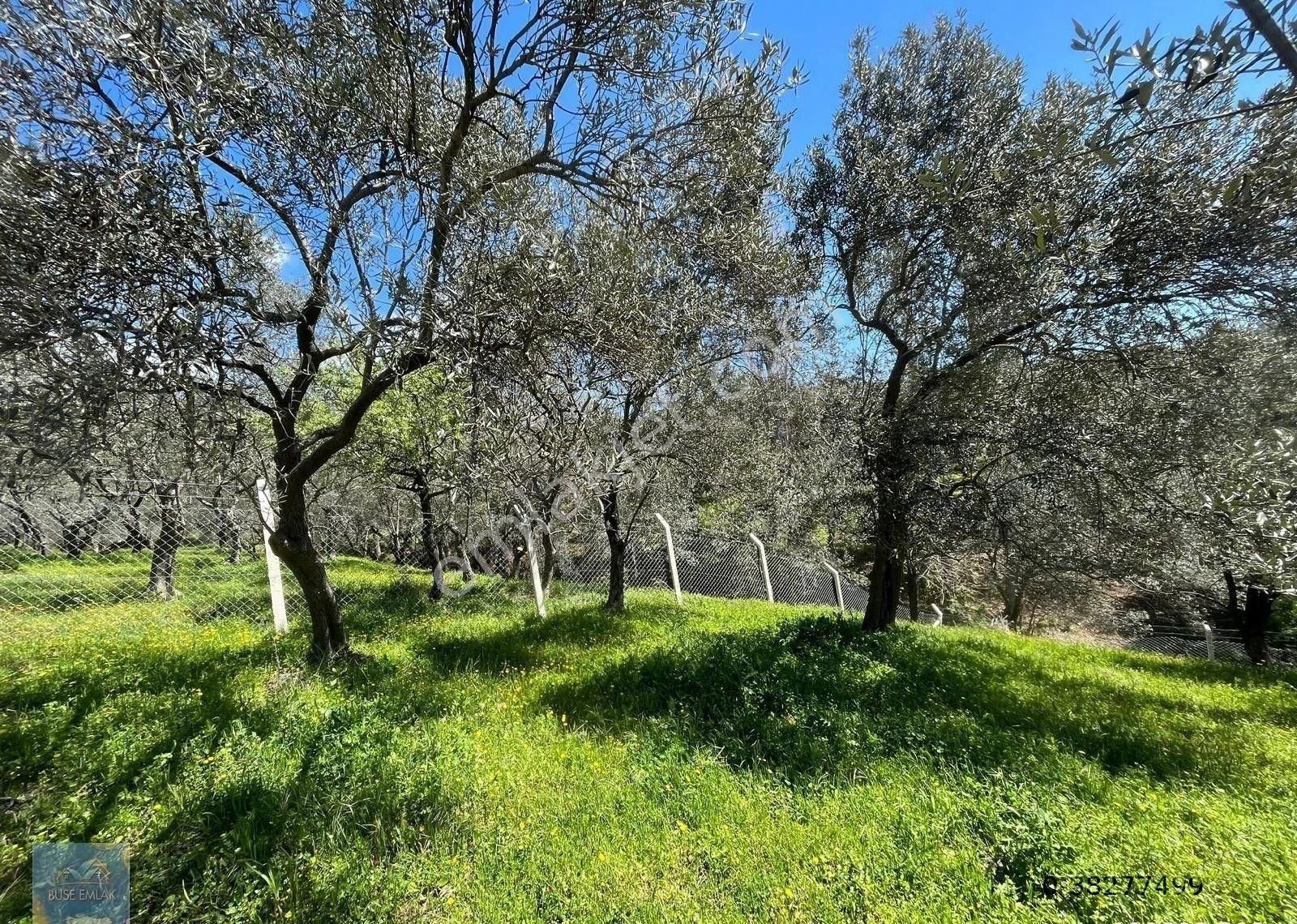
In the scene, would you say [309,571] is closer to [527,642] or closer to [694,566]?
[527,642]

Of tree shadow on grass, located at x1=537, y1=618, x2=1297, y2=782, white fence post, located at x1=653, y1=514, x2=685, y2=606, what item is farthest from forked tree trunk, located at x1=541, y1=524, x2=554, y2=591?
tree shadow on grass, located at x1=537, y1=618, x2=1297, y2=782

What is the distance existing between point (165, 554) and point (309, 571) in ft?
12.1

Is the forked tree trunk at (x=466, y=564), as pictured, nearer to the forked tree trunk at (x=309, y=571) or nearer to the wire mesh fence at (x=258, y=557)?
the wire mesh fence at (x=258, y=557)

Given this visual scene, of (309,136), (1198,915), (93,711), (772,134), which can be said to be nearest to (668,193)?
(772,134)

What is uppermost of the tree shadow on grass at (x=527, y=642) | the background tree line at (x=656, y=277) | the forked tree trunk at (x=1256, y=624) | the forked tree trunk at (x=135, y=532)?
the background tree line at (x=656, y=277)

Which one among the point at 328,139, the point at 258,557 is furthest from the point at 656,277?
the point at 258,557

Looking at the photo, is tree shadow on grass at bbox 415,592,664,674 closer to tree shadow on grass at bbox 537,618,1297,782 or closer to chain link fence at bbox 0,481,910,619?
tree shadow on grass at bbox 537,618,1297,782

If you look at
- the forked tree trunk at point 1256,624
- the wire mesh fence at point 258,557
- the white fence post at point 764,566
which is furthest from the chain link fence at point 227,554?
the forked tree trunk at point 1256,624

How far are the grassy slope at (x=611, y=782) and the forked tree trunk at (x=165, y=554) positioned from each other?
102 cm

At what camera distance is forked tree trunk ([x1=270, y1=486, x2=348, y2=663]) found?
510cm

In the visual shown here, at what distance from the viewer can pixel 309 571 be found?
17.1 feet

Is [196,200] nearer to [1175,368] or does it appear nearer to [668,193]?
[668,193]

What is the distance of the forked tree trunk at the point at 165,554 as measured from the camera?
19.9 ft

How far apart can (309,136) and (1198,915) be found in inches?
292
